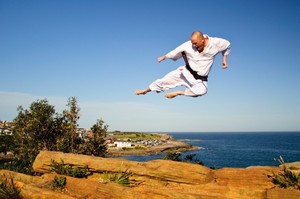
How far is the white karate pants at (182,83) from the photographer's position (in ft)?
29.1

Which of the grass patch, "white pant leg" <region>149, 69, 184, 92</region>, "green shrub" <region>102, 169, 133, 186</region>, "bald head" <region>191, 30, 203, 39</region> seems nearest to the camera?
"bald head" <region>191, 30, 203, 39</region>

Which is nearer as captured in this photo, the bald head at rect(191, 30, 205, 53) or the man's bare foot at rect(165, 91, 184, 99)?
the bald head at rect(191, 30, 205, 53)

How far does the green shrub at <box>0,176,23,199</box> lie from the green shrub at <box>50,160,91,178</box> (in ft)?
6.88

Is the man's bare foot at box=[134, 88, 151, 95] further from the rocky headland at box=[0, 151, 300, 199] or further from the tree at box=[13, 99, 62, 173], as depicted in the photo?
the tree at box=[13, 99, 62, 173]

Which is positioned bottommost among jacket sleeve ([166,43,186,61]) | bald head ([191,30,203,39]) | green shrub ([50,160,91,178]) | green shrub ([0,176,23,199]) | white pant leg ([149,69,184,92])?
green shrub ([0,176,23,199])

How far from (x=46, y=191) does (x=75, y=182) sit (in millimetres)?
1428

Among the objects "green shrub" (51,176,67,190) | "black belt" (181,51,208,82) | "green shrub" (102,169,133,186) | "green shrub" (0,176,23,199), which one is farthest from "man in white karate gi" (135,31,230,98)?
"green shrub" (0,176,23,199)

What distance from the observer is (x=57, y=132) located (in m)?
37.9

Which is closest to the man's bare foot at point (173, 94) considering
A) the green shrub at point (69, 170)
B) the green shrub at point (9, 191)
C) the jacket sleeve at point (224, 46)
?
the jacket sleeve at point (224, 46)

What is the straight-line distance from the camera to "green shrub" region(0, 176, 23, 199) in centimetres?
1338

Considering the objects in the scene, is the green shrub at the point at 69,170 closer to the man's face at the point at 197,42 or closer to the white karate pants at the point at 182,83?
the white karate pants at the point at 182,83

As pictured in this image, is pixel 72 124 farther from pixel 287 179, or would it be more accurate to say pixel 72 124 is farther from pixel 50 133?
pixel 287 179

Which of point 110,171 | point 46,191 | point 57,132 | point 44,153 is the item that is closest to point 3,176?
point 44,153

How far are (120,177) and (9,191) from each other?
5.42 metres
